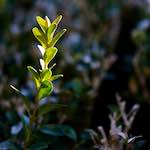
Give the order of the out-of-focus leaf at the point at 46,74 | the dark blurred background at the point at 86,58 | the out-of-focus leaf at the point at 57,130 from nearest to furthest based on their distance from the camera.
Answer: the out-of-focus leaf at the point at 46,74
the out-of-focus leaf at the point at 57,130
the dark blurred background at the point at 86,58

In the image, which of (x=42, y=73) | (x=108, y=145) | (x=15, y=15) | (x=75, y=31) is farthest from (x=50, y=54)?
(x=15, y=15)

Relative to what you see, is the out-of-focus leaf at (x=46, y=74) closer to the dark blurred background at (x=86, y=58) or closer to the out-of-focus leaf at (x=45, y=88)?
the out-of-focus leaf at (x=45, y=88)

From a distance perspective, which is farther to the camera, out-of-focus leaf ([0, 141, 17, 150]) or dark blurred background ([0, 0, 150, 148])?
dark blurred background ([0, 0, 150, 148])

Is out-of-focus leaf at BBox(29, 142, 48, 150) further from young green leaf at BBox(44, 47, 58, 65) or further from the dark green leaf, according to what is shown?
young green leaf at BBox(44, 47, 58, 65)

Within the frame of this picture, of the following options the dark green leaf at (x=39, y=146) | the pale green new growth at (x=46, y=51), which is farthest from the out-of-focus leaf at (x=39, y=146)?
the pale green new growth at (x=46, y=51)

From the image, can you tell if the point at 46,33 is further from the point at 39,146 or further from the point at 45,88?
the point at 39,146

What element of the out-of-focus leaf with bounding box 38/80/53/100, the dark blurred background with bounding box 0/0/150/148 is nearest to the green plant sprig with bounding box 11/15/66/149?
the out-of-focus leaf with bounding box 38/80/53/100

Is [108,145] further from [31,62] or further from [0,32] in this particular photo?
[0,32]
